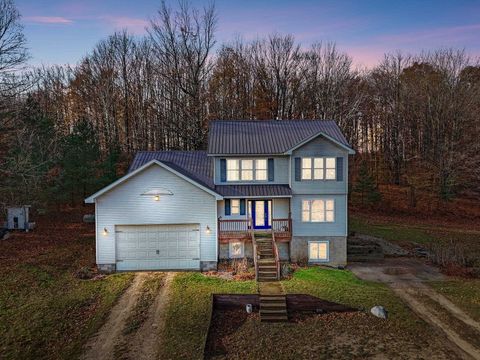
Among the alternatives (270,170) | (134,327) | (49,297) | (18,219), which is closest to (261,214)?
(270,170)

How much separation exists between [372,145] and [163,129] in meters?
27.2

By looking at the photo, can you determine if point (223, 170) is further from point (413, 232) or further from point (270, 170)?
point (413, 232)

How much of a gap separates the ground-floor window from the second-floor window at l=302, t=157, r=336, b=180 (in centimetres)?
382

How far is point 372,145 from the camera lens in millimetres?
46969

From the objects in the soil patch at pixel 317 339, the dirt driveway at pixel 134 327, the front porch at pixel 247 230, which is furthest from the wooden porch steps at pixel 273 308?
the front porch at pixel 247 230

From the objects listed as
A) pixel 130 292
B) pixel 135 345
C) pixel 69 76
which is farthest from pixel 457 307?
pixel 69 76

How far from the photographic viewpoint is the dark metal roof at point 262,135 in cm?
2102

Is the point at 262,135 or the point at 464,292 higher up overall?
the point at 262,135

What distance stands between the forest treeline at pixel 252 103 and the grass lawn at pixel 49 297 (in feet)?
28.7

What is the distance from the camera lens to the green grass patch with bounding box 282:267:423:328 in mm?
14109

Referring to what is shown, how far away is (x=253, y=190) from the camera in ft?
67.3

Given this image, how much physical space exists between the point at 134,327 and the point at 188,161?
39.2 ft

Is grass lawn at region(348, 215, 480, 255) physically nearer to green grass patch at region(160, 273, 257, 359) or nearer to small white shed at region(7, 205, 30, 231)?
green grass patch at region(160, 273, 257, 359)

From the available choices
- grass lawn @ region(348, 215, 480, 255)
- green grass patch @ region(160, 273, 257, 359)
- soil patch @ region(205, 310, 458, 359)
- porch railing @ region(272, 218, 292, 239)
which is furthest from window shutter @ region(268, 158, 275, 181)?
grass lawn @ region(348, 215, 480, 255)
